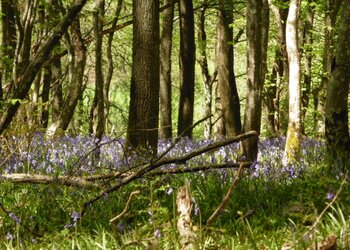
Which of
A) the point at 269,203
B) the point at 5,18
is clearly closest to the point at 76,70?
the point at 5,18

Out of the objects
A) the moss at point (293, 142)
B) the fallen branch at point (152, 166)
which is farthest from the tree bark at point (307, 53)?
the fallen branch at point (152, 166)

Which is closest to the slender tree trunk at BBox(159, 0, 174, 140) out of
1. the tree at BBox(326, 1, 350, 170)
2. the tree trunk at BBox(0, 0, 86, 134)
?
the tree at BBox(326, 1, 350, 170)

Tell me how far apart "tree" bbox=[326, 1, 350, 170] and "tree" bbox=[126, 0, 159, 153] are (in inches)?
113

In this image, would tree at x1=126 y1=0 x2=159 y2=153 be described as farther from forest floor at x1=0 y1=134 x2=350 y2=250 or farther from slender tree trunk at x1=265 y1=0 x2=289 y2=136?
slender tree trunk at x1=265 y1=0 x2=289 y2=136

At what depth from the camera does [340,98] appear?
6934 mm

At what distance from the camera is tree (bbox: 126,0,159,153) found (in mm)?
8930

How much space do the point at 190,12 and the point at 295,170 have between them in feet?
41.2

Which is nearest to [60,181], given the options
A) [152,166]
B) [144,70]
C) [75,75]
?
[152,166]

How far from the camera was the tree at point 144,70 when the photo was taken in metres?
8.93

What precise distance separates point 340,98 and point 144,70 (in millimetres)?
3341

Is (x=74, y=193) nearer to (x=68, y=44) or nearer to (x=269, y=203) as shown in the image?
(x=269, y=203)

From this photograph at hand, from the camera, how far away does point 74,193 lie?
5758mm

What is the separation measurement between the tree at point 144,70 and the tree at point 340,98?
9.40ft

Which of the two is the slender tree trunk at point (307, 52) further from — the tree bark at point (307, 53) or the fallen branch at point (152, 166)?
Result: the fallen branch at point (152, 166)
